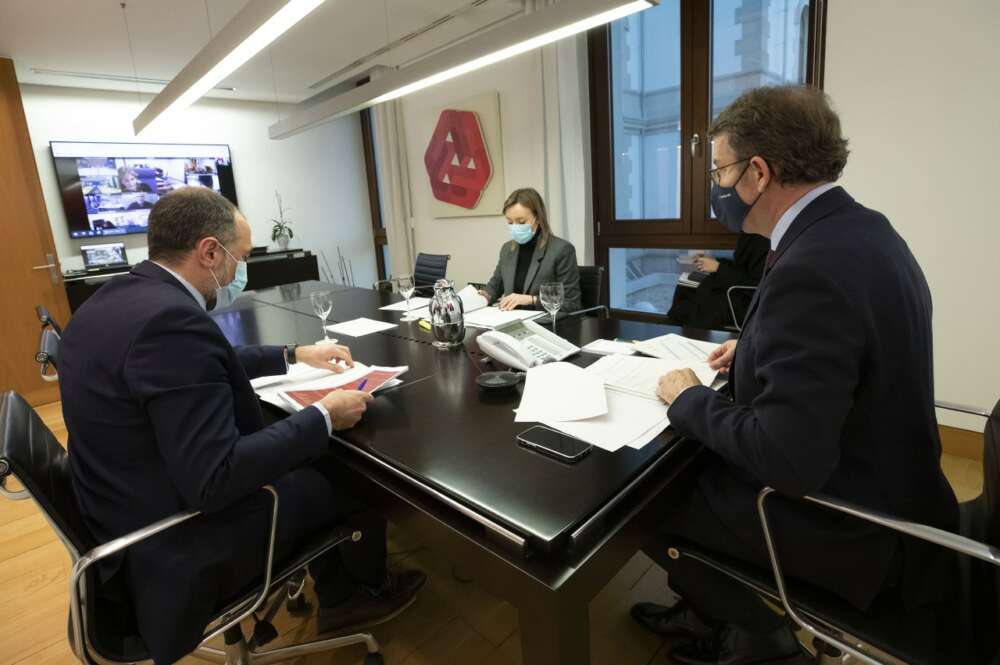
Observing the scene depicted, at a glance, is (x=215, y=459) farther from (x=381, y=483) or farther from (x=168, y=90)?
(x=168, y=90)

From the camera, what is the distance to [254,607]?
1138 millimetres

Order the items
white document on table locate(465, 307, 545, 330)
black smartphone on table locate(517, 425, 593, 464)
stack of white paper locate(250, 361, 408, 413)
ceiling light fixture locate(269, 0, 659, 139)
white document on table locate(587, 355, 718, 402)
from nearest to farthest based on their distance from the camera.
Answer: black smartphone on table locate(517, 425, 593, 464)
white document on table locate(587, 355, 718, 402)
stack of white paper locate(250, 361, 408, 413)
ceiling light fixture locate(269, 0, 659, 139)
white document on table locate(465, 307, 545, 330)

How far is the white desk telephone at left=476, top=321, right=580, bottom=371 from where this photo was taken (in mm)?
1612

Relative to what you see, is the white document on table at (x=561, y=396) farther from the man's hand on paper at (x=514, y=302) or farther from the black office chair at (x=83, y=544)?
the man's hand on paper at (x=514, y=302)

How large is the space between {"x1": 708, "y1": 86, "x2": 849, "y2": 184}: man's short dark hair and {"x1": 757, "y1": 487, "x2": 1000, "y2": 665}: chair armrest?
2.13 ft

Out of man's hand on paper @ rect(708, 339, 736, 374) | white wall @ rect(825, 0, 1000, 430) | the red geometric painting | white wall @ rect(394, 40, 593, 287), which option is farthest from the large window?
man's hand on paper @ rect(708, 339, 736, 374)

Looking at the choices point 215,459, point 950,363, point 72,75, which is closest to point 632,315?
point 950,363

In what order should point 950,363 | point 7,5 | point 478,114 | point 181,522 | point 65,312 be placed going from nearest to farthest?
point 181,522 → point 950,363 → point 7,5 → point 65,312 → point 478,114

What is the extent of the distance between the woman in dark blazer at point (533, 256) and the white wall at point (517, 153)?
1196 mm

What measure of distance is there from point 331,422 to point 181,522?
13.8 inches

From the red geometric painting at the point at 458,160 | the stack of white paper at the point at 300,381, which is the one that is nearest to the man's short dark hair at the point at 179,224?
the stack of white paper at the point at 300,381

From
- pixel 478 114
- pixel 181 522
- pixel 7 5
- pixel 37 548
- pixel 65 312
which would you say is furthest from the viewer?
pixel 478 114

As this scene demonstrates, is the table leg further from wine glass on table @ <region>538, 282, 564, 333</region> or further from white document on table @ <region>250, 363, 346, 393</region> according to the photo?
wine glass on table @ <region>538, 282, 564, 333</region>

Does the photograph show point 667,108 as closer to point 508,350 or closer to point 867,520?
point 508,350
